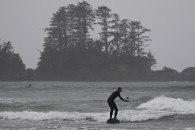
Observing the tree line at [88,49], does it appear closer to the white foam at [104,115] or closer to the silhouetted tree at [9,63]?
the silhouetted tree at [9,63]

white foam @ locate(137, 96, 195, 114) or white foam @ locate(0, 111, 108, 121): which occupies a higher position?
white foam @ locate(137, 96, 195, 114)

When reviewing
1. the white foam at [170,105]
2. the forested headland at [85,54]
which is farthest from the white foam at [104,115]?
the forested headland at [85,54]

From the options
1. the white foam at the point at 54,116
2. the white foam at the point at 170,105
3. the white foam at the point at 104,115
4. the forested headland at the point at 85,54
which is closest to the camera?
the white foam at the point at 104,115

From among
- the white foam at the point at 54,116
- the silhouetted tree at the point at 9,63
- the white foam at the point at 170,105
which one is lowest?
the white foam at the point at 54,116

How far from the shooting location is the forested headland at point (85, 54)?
8869 cm

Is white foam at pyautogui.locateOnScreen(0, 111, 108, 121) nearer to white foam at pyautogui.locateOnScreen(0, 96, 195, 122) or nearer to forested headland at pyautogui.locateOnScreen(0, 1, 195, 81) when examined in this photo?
white foam at pyautogui.locateOnScreen(0, 96, 195, 122)

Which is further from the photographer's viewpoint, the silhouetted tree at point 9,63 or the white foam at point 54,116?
the silhouetted tree at point 9,63

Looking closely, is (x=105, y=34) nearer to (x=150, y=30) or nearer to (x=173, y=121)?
(x=150, y=30)

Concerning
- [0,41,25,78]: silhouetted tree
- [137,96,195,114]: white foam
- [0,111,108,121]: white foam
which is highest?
[0,41,25,78]: silhouetted tree

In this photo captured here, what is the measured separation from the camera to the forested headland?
291ft

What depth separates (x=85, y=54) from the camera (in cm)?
9012

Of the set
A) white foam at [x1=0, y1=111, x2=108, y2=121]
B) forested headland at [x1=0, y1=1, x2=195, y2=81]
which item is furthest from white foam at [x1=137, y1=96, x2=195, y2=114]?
forested headland at [x1=0, y1=1, x2=195, y2=81]

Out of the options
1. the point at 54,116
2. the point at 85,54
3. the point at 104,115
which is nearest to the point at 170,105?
the point at 104,115

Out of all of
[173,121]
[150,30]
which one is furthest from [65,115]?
[150,30]
